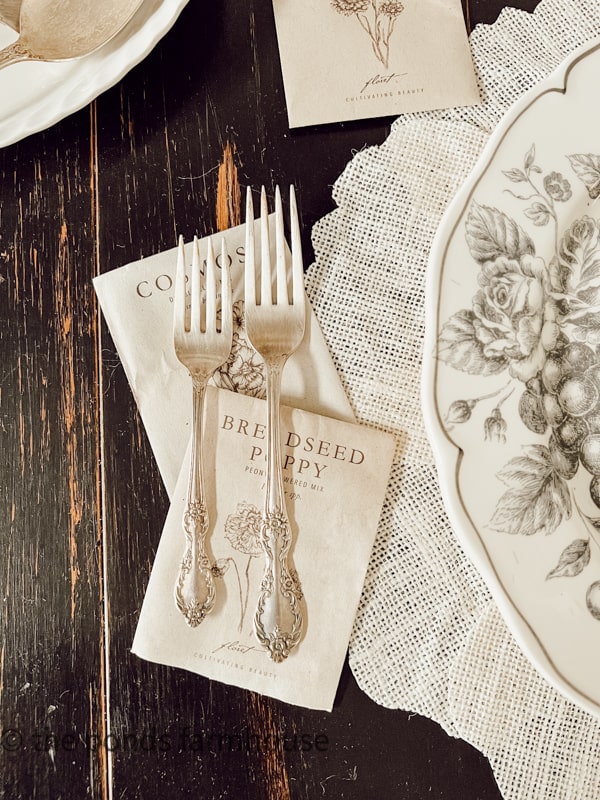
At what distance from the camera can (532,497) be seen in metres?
0.45

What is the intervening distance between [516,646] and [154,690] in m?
0.24

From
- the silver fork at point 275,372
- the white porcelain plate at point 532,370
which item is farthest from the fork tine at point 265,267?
the white porcelain plate at point 532,370

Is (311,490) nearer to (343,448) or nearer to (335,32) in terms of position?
(343,448)

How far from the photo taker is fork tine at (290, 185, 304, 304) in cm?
49

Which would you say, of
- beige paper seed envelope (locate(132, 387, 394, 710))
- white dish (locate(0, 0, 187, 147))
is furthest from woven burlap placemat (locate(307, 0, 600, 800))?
white dish (locate(0, 0, 187, 147))

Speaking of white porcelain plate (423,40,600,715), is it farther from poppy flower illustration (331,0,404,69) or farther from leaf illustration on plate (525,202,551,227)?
poppy flower illustration (331,0,404,69)

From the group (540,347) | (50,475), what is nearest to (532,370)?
(540,347)

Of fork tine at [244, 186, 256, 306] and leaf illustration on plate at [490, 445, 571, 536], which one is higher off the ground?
fork tine at [244, 186, 256, 306]

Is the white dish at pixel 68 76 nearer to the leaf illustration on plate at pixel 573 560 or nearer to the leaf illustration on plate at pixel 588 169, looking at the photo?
the leaf illustration on plate at pixel 588 169

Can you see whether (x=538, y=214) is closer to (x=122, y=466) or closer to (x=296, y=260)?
(x=296, y=260)

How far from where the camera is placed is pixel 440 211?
0.52m

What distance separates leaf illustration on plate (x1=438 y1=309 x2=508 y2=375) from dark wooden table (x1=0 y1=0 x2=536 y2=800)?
140mm

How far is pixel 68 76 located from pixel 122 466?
28cm

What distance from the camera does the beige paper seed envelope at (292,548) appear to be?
47 cm
